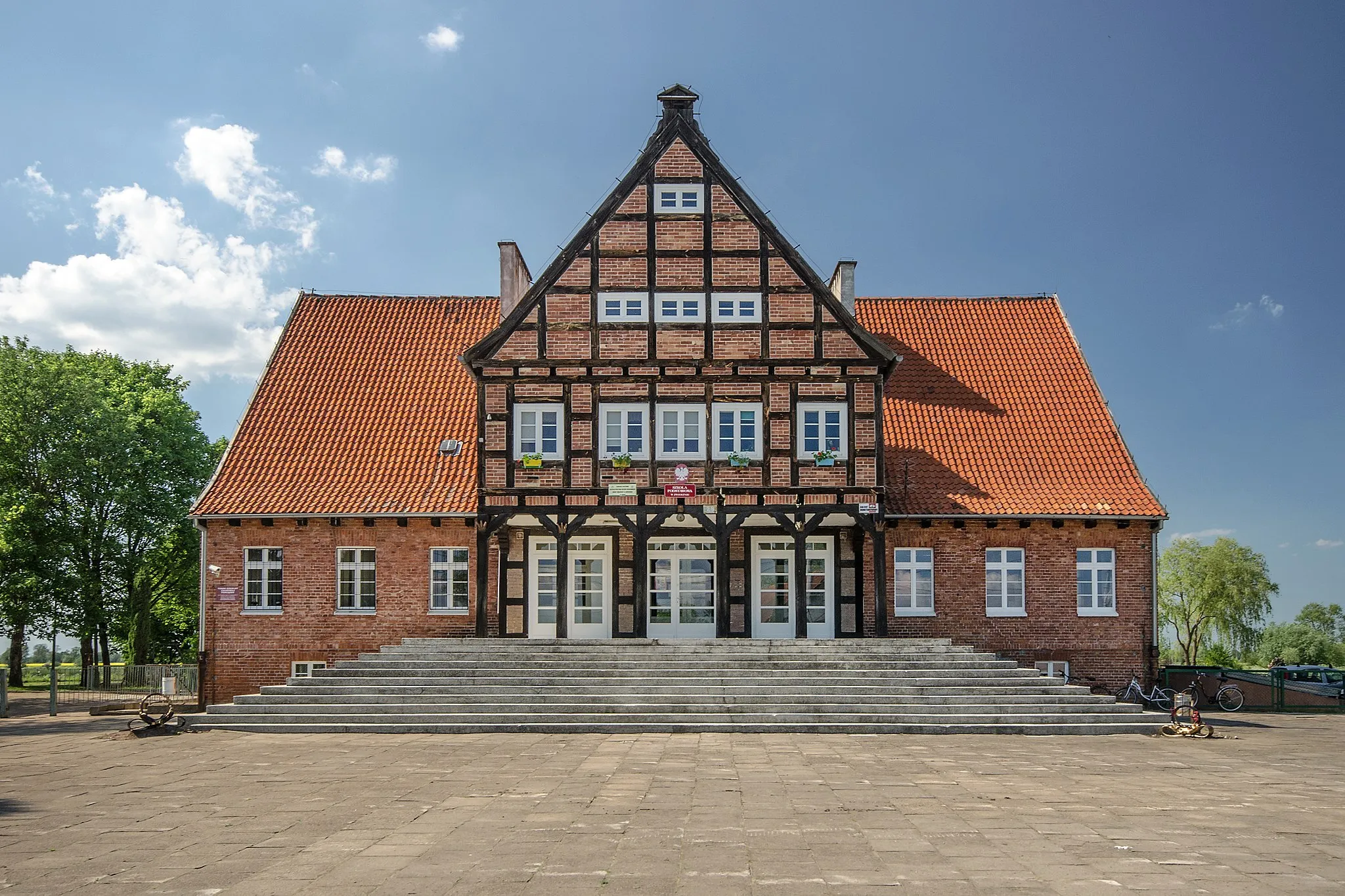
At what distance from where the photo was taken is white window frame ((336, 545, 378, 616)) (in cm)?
2372

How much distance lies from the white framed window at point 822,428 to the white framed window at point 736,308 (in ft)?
7.26

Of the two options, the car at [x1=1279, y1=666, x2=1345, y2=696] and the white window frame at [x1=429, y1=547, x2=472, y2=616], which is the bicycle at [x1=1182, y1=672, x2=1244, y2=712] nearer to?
the car at [x1=1279, y1=666, x2=1345, y2=696]

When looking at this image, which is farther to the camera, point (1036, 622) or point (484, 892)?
point (1036, 622)

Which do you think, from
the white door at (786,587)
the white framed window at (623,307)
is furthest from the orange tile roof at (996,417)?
the white framed window at (623,307)

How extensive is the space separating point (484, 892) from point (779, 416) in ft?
53.0

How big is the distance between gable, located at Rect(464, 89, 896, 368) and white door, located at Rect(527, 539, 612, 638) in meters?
4.25

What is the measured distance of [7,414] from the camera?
32.9 metres

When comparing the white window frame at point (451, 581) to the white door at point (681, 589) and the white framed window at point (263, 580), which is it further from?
the white door at point (681, 589)

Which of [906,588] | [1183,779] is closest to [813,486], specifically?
[906,588]

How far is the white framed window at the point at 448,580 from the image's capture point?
78.0 feet

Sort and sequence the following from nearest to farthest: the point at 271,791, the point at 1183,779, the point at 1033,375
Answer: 1. the point at 271,791
2. the point at 1183,779
3. the point at 1033,375

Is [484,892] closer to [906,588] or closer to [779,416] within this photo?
[779,416]

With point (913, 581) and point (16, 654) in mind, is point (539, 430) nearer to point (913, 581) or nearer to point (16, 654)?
point (913, 581)

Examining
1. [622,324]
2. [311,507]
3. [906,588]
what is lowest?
[906,588]
